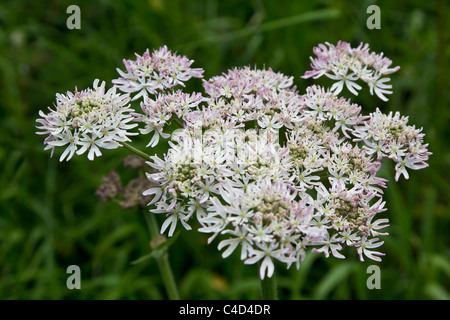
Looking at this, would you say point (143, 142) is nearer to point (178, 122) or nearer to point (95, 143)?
point (178, 122)

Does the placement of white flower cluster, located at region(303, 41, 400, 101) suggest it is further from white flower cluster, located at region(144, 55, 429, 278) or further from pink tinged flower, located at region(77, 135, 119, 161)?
pink tinged flower, located at region(77, 135, 119, 161)

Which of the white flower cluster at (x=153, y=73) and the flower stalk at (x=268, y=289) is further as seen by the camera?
the white flower cluster at (x=153, y=73)

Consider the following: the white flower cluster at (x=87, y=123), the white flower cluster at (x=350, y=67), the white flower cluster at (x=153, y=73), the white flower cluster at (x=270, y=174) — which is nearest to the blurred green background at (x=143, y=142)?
the white flower cluster at (x=350, y=67)

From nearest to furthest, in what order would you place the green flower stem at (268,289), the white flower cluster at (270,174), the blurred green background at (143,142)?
the white flower cluster at (270,174) < the green flower stem at (268,289) < the blurred green background at (143,142)

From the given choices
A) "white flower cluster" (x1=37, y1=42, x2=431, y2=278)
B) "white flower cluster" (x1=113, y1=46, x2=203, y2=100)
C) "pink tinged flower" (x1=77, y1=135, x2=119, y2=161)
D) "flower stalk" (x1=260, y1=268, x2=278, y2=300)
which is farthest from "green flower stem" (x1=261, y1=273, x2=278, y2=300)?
"white flower cluster" (x1=113, y1=46, x2=203, y2=100)

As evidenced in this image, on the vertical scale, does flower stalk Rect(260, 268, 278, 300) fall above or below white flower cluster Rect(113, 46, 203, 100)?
below

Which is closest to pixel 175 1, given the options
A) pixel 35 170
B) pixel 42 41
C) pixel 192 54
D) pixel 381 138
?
pixel 192 54

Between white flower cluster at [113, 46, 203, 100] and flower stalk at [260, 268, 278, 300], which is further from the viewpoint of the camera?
white flower cluster at [113, 46, 203, 100]

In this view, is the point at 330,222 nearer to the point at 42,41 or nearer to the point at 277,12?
the point at 277,12

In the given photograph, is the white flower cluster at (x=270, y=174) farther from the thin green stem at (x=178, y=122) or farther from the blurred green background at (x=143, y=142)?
the blurred green background at (x=143, y=142)
